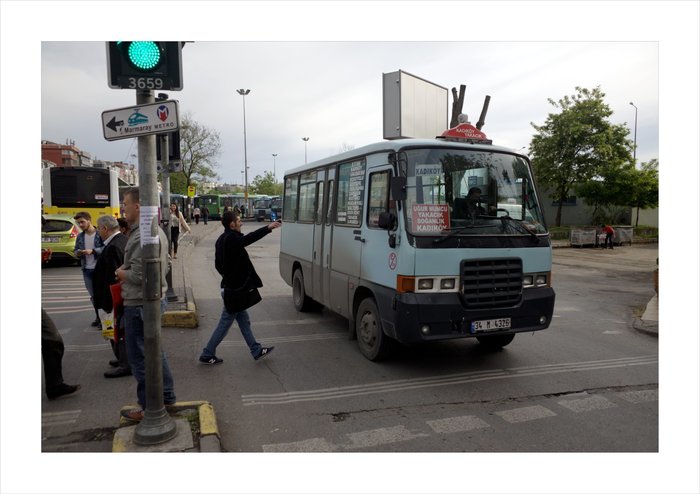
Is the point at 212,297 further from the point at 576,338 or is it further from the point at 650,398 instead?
the point at 650,398

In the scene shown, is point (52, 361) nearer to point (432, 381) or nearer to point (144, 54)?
point (144, 54)

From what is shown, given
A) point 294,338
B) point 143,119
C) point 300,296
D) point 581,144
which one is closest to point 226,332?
point 294,338

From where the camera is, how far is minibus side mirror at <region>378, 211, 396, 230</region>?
19.2ft

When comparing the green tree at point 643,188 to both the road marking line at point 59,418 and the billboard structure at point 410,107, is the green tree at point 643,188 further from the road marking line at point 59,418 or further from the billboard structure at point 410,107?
the road marking line at point 59,418

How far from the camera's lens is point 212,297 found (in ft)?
36.4

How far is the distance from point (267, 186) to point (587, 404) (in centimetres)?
9765

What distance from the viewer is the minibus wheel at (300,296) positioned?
30.9ft

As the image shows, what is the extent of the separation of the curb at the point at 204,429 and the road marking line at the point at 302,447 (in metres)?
0.41

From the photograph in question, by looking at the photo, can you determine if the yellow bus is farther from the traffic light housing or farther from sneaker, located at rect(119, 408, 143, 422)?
the traffic light housing

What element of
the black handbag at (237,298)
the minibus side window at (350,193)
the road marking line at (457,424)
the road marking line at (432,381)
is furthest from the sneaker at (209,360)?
the road marking line at (457,424)

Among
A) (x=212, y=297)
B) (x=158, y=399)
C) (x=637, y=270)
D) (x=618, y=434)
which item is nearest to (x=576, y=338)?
(x=618, y=434)

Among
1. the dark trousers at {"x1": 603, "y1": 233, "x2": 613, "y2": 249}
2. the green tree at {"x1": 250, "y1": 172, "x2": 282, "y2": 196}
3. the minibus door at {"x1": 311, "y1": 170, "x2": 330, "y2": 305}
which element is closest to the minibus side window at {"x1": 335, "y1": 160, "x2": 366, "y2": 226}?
the minibus door at {"x1": 311, "y1": 170, "x2": 330, "y2": 305}

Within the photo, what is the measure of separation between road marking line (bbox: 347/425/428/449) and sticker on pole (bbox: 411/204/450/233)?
2154mm

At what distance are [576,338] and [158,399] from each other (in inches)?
248
